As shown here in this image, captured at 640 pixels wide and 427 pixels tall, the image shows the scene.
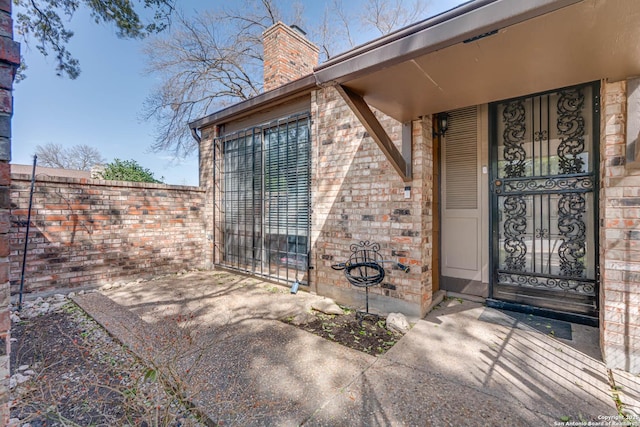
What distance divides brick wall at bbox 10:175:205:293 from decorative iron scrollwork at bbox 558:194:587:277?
601cm

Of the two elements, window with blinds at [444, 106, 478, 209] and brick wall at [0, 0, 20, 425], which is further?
window with blinds at [444, 106, 478, 209]

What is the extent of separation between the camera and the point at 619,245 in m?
2.22

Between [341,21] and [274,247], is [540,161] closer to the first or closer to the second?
[274,247]

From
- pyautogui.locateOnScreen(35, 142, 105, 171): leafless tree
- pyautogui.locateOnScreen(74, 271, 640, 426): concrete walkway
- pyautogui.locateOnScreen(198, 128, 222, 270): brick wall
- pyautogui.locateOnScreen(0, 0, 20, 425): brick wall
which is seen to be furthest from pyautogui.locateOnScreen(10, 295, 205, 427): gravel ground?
pyautogui.locateOnScreen(35, 142, 105, 171): leafless tree

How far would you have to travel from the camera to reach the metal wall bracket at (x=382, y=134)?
2547 mm

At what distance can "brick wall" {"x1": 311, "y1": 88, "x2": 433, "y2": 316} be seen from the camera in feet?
10.6

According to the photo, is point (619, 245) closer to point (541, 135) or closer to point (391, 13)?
point (541, 135)

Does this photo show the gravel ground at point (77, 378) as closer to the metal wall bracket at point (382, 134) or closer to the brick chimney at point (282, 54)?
the metal wall bracket at point (382, 134)

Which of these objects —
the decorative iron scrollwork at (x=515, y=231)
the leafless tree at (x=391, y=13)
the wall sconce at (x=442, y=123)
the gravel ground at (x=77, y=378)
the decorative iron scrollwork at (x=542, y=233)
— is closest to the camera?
the gravel ground at (x=77, y=378)

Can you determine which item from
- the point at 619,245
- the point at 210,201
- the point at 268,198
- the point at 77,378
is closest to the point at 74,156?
the point at 210,201

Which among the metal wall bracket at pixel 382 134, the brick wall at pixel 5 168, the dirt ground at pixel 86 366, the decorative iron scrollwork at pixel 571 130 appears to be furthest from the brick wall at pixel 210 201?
the decorative iron scrollwork at pixel 571 130

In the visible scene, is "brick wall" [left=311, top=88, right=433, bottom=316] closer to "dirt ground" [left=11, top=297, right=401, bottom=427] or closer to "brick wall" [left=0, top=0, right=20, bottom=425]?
"dirt ground" [left=11, top=297, right=401, bottom=427]

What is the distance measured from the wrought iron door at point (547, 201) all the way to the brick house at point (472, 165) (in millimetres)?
13

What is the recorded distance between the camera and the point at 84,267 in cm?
454
